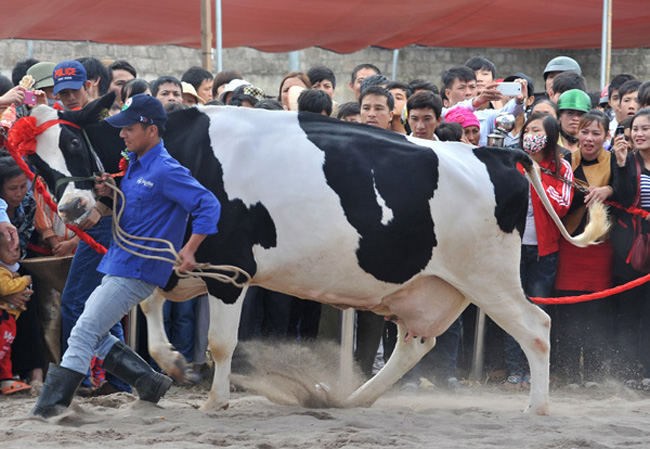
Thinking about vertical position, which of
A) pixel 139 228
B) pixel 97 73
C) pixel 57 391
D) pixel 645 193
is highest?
pixel 97 73

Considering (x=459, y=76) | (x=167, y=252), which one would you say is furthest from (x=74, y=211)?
(x=459, y=76)

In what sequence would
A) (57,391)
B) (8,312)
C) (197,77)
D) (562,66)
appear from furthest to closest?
(562,66) < (197,77) < (8,312) < (57,391)

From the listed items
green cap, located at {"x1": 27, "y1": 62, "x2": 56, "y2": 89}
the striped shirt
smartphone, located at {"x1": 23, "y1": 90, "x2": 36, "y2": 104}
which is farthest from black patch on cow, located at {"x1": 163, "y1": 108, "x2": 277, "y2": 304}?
the striped shirt

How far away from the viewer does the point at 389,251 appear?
18.4ft

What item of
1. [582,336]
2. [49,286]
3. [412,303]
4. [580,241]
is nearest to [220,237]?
[412,303]

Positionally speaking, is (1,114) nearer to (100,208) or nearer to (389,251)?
(100,208)

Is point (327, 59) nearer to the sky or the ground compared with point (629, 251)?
nearer to the sky

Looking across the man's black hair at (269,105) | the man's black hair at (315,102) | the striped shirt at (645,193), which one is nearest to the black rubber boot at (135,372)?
the man's black hair at (269,105)

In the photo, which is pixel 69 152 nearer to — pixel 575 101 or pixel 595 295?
pixel 595 295

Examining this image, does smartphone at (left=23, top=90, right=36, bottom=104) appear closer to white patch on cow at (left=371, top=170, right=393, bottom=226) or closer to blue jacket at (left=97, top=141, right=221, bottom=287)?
blue jacket at (left=97, top=141, right=221, bottom=287)

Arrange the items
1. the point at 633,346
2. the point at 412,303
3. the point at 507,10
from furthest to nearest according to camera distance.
→ the point at 507,10 → the point at 633,346 → the point at 412,303

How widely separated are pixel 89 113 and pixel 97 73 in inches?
97.3

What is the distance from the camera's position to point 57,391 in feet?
16.4

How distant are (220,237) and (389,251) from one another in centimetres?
96
